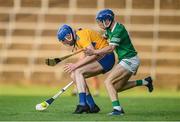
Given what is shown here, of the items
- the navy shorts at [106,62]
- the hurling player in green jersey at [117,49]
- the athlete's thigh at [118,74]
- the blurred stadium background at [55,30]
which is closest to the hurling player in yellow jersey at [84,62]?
the navy shorts at [106,62]

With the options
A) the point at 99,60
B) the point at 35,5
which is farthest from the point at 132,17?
the point at 99,60

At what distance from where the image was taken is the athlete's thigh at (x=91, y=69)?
1223cm

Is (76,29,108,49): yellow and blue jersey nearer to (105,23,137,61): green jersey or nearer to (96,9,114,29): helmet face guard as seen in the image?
(105,23,137,61): green jersey

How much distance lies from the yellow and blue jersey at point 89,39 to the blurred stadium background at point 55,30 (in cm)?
1163

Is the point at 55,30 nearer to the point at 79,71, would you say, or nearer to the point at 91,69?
the point at 91,69

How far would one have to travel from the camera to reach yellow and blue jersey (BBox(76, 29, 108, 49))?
12070 mm

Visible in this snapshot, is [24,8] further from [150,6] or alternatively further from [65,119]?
[65,119]

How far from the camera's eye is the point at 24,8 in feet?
84.1

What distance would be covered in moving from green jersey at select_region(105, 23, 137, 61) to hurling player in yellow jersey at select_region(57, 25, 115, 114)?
0.88 ft

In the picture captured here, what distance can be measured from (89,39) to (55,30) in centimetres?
1311

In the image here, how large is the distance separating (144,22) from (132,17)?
15.7 inches

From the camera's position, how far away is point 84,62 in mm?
12172

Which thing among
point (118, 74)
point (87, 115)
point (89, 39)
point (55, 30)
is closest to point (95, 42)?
point (89, 39)

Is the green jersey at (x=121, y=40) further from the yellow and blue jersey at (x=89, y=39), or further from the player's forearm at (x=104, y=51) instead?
the yellow and blue jersey at (x=89, y=39)
